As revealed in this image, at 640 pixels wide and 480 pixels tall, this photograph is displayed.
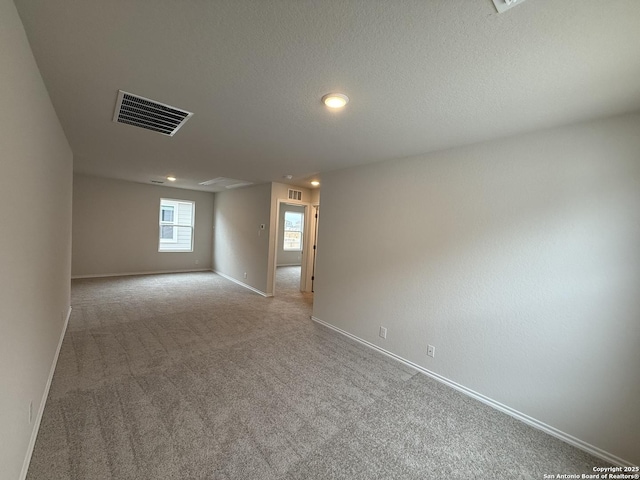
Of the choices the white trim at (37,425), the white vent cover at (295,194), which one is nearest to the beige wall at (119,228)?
the white vent cover at (295,194)

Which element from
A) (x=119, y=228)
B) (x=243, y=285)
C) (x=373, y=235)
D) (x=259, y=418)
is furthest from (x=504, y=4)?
(x=119, y=228)

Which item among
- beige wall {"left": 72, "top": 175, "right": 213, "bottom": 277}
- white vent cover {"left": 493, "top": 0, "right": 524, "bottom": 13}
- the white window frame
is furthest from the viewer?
the white window frame

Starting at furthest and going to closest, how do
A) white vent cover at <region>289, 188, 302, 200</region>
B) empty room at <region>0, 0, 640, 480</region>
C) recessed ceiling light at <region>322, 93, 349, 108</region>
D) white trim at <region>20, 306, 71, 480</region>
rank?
white vent cover at <region>289, 188, 302, 200</region>, recessed ceiling light at <region>322, 93, 349, 108</region>, white trim at <region>20, 306, 71, 480</region>, empty room at <region>0, 0, 640, 480</region>

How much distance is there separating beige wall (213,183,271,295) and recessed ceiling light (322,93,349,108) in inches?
147

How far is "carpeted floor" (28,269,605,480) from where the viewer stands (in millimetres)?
1651

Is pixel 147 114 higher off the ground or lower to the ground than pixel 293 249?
higher

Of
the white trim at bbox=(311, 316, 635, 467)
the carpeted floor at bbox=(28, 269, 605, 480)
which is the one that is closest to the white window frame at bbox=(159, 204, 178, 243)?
the carpeted floor at bbox=(28, 269, 605, 480)

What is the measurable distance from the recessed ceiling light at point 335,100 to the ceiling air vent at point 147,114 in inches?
47.5

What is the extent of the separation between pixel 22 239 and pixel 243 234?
4.94 meters

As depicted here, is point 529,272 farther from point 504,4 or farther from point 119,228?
point 119,228

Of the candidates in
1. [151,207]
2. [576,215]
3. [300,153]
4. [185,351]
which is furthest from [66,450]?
[151,207]

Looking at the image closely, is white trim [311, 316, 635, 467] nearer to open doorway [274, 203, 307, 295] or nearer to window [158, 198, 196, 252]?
open doorway [274, 203, 307, 295]

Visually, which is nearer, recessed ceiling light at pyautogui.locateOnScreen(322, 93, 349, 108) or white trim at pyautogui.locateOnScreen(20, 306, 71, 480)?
white trim at pyautogui.locateOnScreen(20, 306, 71, 480)

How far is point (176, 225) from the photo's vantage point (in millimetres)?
7477
